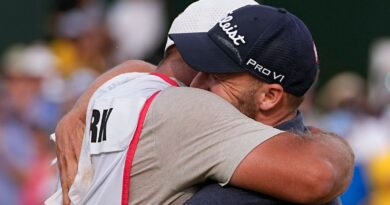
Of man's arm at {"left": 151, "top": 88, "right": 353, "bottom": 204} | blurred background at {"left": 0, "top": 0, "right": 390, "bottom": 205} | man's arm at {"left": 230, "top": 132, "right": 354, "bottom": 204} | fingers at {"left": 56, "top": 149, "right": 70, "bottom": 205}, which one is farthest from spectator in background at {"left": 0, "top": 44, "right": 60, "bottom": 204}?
man's arm at {"left": 230, "top": 132, "right": 354, "bottom": 204}

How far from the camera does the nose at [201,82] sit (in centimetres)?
391

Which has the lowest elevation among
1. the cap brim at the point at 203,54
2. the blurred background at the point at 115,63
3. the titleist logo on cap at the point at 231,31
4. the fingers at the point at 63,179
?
the blurred background at the point at 115,63

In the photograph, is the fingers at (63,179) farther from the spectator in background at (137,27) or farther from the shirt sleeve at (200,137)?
the spectator in background at (137,27)

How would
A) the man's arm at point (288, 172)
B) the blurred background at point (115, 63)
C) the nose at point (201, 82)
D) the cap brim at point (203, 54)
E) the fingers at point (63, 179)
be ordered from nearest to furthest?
the man's arm at point (288, 172), the cap brim at point (203, 54), the nose at point (201, 82), the fingers at point (63, 179), the blurred background at point (115, 63)

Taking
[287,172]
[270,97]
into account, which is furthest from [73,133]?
[287,172]

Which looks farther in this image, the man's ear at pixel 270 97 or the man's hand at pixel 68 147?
the man's hand at pixel 68 147

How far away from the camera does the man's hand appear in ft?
13.4

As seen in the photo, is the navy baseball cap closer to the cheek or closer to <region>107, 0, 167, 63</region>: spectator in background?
the cheek

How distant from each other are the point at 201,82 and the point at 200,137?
371mm

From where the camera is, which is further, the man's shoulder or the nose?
the nose

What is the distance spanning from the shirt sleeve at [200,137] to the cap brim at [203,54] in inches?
6.0

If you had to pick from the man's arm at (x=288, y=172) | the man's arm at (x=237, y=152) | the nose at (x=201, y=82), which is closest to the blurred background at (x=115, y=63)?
the nose at (x=201, y=82)

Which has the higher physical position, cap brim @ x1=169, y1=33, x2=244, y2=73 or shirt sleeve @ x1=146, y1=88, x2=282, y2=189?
cap brim @ x1=169, y1=33, x2=244, y2=73

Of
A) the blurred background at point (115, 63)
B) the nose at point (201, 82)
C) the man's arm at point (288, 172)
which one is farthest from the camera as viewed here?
the blurred background at point (115, 63)
